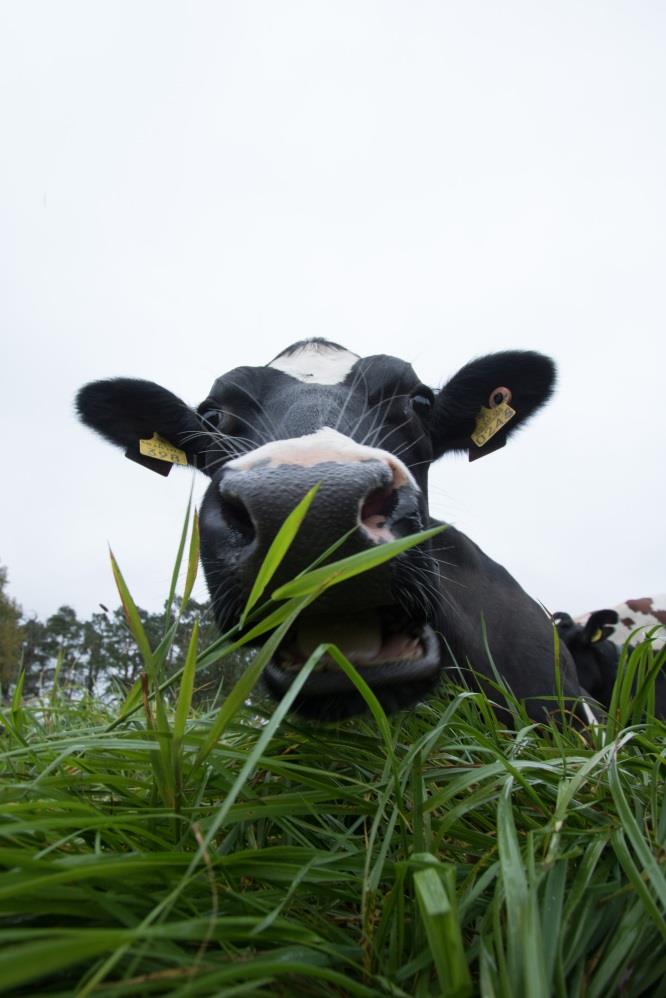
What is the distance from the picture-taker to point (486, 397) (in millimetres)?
3740

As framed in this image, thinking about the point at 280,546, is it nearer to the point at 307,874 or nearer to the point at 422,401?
the point at 307,874

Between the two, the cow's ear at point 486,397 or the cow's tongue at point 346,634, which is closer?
the cow's tongue at point 346,634

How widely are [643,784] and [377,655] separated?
0.82 m

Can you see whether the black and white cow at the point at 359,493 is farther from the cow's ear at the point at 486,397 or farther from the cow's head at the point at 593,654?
the cow's head at the point at 593,654

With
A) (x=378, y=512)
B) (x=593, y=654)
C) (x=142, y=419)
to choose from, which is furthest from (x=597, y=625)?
(x=378, y=512)

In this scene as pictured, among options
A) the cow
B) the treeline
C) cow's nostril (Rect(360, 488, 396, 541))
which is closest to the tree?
the treeline

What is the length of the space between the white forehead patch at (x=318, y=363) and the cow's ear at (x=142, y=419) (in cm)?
69

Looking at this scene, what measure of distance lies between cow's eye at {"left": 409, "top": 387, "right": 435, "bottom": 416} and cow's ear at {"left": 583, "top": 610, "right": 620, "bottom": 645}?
164 inches

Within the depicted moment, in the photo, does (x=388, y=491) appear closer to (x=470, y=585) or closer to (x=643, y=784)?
(x=643, y=784)

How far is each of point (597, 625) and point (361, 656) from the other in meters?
5.41

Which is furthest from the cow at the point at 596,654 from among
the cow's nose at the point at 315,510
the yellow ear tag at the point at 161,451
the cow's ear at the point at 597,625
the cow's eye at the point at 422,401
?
the cow's nose at the point at 315,510

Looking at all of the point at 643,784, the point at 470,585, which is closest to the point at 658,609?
the point at 470,585

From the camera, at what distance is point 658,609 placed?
8.31m

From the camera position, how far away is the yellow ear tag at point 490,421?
3668 millimetres
